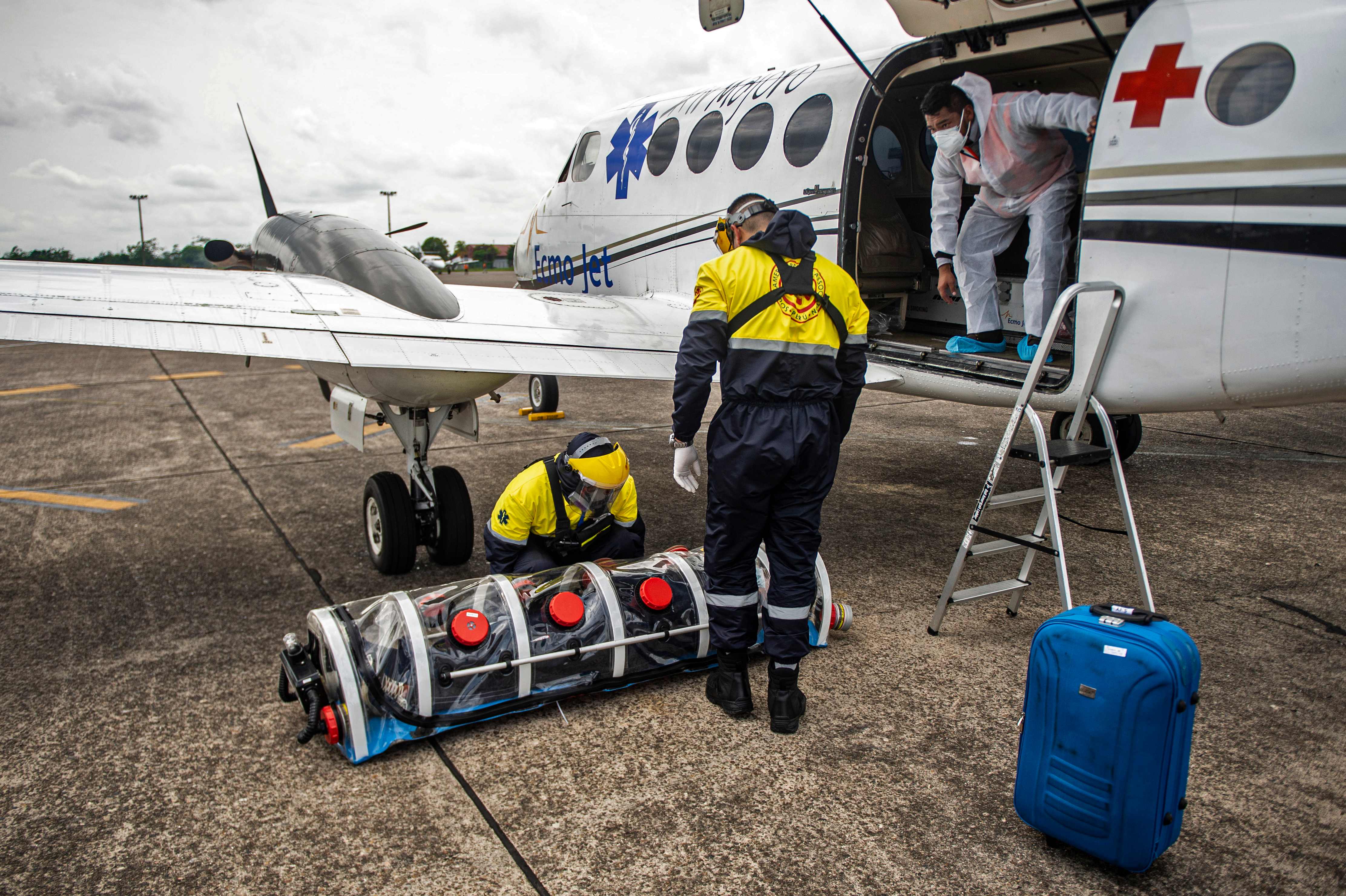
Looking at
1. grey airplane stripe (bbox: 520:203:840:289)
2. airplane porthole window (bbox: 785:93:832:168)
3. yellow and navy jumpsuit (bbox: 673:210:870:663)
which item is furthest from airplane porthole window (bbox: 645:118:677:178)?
yellow and navy jumpsuit (bbox: 673:210:870:663)

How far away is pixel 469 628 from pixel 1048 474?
2696mm

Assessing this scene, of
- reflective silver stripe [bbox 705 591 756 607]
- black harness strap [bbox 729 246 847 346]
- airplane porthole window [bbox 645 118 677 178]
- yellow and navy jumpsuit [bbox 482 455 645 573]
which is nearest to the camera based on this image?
black harness strap [bbox 729 246 847 346]

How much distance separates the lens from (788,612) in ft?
11.8

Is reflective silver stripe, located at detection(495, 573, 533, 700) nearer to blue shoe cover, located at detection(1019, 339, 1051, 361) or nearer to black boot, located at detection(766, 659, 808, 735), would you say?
black boot, located at detection(766, 659, 808, 735)

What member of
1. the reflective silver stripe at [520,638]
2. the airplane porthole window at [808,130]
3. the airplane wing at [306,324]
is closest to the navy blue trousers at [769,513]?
the reflective silver stripe at [520,638]

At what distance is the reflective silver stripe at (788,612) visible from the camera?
360 centimetres

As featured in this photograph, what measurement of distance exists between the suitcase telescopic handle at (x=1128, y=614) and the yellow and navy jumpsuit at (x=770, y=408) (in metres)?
1.14

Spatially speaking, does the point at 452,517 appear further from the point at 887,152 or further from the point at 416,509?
the point at 887,152

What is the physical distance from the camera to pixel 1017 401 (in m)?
4.20

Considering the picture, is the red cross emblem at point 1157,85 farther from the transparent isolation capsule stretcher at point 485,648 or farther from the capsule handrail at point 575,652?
the capsule handrail at point 575,652

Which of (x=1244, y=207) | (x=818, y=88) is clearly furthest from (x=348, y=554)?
(x=1244, y=207)

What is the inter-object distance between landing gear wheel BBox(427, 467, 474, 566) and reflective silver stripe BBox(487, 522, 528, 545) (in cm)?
98

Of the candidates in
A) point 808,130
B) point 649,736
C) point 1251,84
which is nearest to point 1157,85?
point 1251,84

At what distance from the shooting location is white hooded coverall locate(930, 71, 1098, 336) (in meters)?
4.93
